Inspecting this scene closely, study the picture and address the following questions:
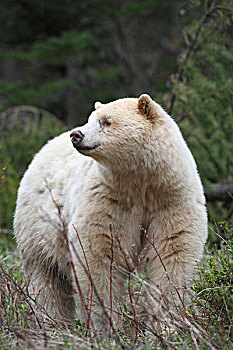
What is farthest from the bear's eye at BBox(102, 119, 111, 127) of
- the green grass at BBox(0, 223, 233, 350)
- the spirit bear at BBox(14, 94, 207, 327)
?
the green grass at BBox(0, 223, 233, 350)

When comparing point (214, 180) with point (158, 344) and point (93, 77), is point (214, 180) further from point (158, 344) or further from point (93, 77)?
point (93, 77)

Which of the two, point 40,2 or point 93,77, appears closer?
point 40,2

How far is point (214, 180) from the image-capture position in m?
8.74

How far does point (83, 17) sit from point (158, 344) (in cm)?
1334

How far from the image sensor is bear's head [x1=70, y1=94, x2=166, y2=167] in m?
4.28

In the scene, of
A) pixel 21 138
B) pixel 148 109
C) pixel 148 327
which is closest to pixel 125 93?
pixel 21 138

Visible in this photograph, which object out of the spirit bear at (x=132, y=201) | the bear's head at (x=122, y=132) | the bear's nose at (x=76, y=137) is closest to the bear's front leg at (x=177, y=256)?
the spirit bear at (x=132, y=201)

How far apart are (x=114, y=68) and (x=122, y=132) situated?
40.7 ft

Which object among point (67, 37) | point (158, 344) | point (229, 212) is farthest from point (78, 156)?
point (67, 37)

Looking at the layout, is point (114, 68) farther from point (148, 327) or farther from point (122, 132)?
point (148, 327)

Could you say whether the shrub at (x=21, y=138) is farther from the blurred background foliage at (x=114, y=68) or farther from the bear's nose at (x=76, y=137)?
the bear's nose at (x=76, y=137)

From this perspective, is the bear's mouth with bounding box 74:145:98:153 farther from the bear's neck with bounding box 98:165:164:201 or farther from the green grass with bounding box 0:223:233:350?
the green grass with bounding box 0:223:233:350

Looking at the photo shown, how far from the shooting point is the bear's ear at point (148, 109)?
4.41 metres

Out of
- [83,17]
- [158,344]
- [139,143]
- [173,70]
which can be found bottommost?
[158,344]
